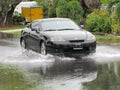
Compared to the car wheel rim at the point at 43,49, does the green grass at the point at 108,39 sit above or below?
below

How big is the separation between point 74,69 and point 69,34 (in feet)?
9.46

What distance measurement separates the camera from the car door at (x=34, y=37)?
56.5 ft

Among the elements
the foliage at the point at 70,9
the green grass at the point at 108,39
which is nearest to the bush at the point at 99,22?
the green grass at the point at 108,39

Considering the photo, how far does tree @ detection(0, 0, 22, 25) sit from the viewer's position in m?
40.2

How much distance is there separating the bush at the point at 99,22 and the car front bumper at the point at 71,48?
11.3m

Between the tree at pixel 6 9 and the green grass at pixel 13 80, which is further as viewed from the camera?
the tree at pixel 6 9

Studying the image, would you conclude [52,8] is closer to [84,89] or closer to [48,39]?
[48,39]

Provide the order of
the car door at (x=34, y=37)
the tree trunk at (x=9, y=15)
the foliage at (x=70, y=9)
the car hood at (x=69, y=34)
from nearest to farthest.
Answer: the car hood at (x=69, y=34)
the car door at (x=34, y=37)
the foliage at (x=70, y=9)
the tree trunk at (x=9, y=15)

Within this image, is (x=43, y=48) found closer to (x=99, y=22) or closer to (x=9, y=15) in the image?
(x=99, y=22)

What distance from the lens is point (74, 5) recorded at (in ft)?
100

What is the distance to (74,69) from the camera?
44.1 feet

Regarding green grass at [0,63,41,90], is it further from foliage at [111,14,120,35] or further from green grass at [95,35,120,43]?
foliage at [111,14,120,35]

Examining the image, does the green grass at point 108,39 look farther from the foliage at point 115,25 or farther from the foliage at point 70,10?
the foliage at point 70,10

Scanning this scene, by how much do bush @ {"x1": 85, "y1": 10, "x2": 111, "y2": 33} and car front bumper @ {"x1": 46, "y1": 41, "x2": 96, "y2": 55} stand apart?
1125 centimetres
